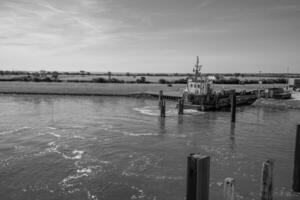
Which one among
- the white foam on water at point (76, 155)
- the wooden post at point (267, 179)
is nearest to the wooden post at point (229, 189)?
the wooden post at point (267, 179)

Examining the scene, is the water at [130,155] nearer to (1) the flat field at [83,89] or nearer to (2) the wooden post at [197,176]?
(2) the wooden post at [197,176]

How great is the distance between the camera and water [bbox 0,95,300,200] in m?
14.5

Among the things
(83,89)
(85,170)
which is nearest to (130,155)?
(85,170)

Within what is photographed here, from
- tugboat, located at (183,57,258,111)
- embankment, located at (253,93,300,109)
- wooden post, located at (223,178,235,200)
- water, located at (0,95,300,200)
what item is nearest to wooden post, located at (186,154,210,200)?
wooden post, located at (223,178,235,200)

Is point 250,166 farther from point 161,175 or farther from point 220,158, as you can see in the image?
point 161,175

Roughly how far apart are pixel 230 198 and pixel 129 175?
859 cm

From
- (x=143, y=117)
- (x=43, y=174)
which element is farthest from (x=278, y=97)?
(x=43, y=174)

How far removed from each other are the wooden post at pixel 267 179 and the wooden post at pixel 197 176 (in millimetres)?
2714

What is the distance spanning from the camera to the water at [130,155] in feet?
47.4

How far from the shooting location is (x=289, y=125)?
32.6m

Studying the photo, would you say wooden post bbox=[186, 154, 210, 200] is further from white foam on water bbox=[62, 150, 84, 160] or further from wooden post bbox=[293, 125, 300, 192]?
white foam on water bbox=[62, 150, 84, 160]

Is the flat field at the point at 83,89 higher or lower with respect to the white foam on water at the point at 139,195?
higher

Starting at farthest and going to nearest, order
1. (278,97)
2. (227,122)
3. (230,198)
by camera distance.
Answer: (278,97), (227,122), (230,198)

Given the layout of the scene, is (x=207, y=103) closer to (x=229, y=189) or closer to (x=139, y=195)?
(x=139, y=195)
